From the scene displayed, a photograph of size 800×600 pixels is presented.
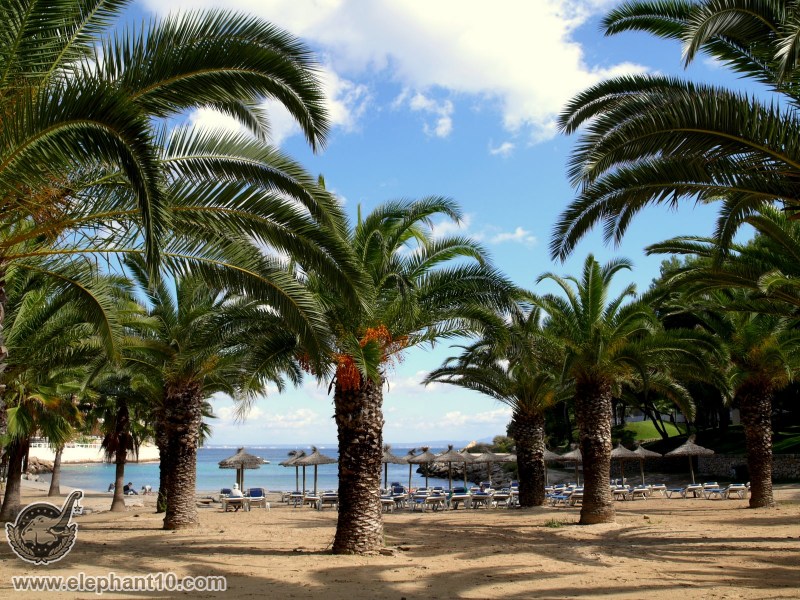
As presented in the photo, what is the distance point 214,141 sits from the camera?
24.9 ft

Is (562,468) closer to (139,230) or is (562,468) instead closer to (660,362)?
(660,362)

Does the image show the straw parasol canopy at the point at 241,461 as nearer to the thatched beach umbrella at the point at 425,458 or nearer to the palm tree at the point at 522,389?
the thatched beach umbrella at the point at 425,458

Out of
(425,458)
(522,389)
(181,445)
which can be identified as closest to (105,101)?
(181,445)

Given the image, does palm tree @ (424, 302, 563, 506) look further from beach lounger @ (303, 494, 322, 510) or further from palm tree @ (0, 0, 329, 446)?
palm tree @ (0, 0, 329, 446)

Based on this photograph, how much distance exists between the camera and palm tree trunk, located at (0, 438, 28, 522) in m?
19.7

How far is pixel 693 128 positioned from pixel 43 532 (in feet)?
32.1

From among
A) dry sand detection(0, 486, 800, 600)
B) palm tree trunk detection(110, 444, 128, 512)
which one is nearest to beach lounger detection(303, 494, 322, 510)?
palm tree trunk detection(110, 444, 128, 512)

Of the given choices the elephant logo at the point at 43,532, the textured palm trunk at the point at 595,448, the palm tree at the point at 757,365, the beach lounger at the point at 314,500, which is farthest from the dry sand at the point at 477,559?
the beach lounger at the point at 314,500

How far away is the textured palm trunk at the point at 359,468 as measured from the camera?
38.4 feet

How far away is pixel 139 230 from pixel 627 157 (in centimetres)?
618

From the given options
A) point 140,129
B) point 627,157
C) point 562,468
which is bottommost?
point 562,468

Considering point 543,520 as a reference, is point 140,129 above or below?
above

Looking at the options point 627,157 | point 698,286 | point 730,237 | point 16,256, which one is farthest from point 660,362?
point 16,256

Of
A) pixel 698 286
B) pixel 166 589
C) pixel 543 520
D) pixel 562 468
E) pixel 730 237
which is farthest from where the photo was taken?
pixel 562 468
